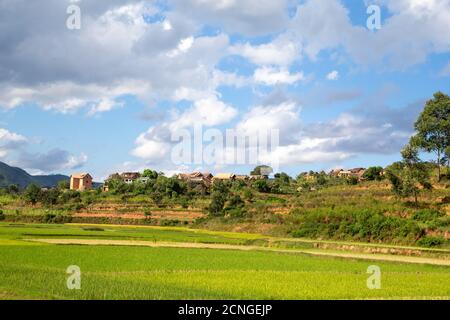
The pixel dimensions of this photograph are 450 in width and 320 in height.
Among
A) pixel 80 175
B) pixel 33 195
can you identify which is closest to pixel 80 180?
pixel 80 175

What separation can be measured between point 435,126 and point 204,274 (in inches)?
1840

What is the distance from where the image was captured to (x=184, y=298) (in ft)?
56.4

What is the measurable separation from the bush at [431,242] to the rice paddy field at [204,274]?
5693 mm

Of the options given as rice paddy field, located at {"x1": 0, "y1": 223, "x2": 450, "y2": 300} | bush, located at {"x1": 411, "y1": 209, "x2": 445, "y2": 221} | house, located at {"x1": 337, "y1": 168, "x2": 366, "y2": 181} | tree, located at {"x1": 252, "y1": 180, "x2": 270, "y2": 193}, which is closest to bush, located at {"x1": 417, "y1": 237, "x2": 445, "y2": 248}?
bush, located at {"x1": 411, "y1": 209, "x2": 445, "y2": 221}

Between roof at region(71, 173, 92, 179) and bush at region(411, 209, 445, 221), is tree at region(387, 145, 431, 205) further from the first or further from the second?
roof at region(71, 173, 92, 179)

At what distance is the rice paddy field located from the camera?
1836 centimetres

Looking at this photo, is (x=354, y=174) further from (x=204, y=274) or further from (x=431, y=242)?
(x=204, y=274)

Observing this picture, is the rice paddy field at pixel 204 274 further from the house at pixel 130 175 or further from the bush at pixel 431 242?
the house at pixel 130 175

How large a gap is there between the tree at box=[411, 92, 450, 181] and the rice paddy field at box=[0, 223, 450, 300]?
81.4 feet

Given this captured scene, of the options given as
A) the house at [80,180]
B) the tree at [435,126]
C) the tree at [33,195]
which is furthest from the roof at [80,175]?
the tree at [435,126]

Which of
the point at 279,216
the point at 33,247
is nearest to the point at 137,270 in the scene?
the point at 33,247

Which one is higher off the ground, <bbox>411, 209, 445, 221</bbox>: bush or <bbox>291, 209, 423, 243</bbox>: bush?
<bbox>411, 209, 445, 221</bbox>: bush

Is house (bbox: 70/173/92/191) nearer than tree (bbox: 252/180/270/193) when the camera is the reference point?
No

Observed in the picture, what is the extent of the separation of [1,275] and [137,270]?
701 cm
